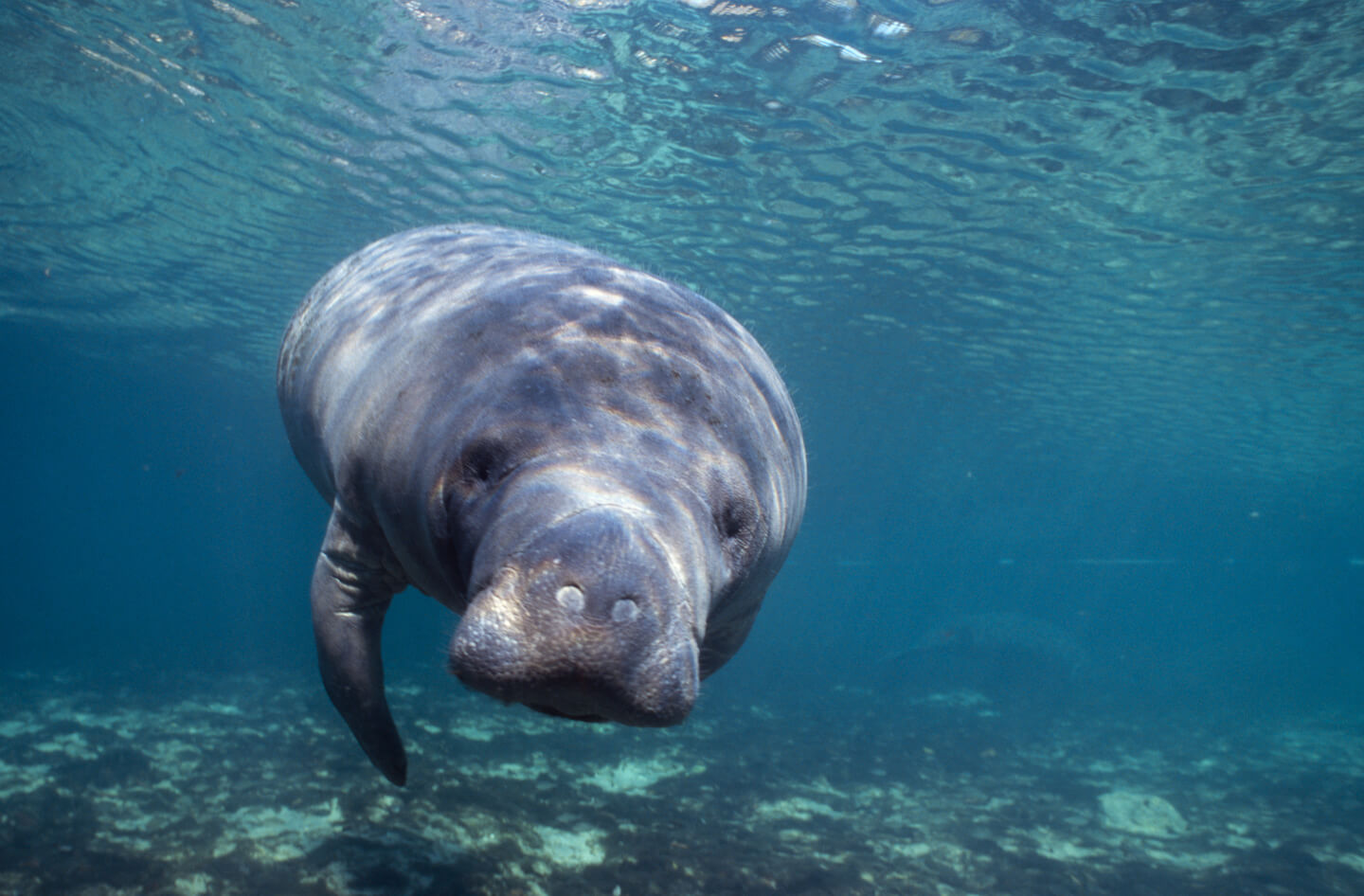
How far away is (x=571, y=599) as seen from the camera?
1366 millimetres

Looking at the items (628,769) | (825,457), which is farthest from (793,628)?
(628,769)

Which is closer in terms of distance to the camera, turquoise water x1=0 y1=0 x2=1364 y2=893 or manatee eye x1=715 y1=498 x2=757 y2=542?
manatee eye x1=715 y1=498 x2=757 y2=542

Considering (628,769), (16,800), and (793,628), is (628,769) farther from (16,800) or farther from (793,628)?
(793,628)

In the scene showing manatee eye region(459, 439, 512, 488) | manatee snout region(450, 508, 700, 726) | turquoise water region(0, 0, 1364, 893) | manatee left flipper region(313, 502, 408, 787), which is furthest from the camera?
turquoise water region(0, 0, 1364, 893)

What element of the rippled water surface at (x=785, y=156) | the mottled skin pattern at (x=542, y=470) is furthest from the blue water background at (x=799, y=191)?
the mottled skin pattern at (x=542, y=470)

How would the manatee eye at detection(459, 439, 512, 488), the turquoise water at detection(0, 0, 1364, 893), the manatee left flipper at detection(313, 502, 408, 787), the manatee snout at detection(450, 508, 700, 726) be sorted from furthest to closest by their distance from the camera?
the turquoise water at detection(0, 0, 1364, 893), the manatee left flipper at detection(313, 502, 408, 787), the manatee eye at detection(459, 439, 512, 488), the manatee snout at detection(450, 508, 700, 726)

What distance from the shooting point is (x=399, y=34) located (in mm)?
9945

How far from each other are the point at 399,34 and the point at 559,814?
9.92 meters

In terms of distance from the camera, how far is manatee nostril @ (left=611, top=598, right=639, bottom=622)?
136cm

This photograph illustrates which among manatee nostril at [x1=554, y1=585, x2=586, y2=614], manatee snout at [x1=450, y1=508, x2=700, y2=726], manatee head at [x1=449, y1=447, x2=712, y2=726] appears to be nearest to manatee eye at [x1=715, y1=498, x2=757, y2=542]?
manatee head at [x1=449, y1=447, x2=712, y2=726]

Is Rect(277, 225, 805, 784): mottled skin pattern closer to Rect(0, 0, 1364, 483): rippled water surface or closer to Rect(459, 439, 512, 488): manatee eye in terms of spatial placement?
Rect(459, 439, 512, 488): manatee eye

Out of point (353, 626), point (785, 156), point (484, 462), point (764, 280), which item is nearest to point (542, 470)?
point (484, 462)

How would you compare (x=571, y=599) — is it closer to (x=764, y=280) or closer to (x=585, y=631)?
(x=585, y=631)

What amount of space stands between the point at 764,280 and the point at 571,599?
16.9 meters
